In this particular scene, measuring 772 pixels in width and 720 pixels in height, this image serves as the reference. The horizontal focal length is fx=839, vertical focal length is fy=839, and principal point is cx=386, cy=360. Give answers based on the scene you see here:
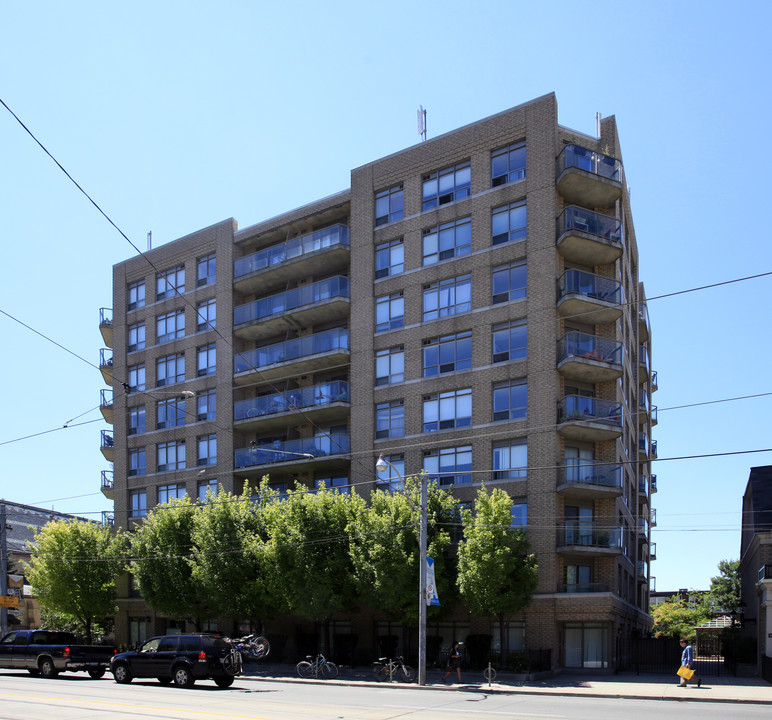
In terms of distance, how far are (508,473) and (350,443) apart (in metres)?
8.66

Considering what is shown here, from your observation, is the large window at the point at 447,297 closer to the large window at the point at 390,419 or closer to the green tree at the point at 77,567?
the large window at the point at 390,419

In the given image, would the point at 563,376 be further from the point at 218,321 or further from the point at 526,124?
the point at 218,321

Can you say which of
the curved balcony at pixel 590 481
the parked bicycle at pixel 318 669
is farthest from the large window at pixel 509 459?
the parked bicycle at pixel 318 669

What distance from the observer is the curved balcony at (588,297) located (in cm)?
3581

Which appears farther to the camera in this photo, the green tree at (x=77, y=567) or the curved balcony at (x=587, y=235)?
the green tree at (x=77, y=567)

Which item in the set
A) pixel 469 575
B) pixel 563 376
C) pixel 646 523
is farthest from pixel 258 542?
pixel 646 523

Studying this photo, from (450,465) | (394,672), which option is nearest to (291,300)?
(450,465)

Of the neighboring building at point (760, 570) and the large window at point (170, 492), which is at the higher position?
the large window at point (170, 492)

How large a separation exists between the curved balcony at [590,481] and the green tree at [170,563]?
714 inches

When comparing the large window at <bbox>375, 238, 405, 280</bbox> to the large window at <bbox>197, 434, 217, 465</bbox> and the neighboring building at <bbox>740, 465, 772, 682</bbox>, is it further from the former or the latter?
the neighboring building at <bbox>740, 465, 772, 682</bbox>

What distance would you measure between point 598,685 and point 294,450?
759 inches

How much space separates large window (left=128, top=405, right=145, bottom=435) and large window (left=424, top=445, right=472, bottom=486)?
2196 centimetres

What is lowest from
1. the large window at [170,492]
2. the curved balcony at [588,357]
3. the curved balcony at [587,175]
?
the large window at [170,492]

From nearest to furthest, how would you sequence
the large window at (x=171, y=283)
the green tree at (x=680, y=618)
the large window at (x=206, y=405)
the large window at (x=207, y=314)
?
the large window at (x=206, y=405)
the large window at (x=207, y=314)
the large window at (x=171, y=283)
the green tree at (x=680, y=618)
